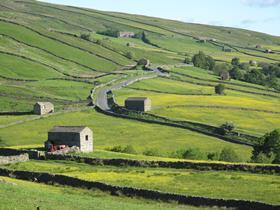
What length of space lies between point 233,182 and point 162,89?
12248cm

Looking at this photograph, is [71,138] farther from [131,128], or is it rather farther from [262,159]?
[131,128]

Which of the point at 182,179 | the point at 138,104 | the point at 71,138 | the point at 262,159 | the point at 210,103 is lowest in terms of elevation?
the point at 210,103

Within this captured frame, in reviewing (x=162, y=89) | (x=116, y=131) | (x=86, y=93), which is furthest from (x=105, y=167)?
(x=162, y=89)

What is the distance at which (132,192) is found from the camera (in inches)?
1924

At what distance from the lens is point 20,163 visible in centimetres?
6519

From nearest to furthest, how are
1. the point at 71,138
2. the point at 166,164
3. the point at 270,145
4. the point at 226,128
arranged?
the point at 166,164, the point at 71,138, the point at 270,145, the point at 226,128

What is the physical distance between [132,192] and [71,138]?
32.4 metres

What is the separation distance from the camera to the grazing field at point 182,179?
47656 millimetres

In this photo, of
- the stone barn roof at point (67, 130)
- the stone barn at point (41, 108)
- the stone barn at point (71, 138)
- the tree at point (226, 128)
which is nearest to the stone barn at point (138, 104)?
the stone barn at point (41, 108)

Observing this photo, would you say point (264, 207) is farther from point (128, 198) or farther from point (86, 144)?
point (86, 144)

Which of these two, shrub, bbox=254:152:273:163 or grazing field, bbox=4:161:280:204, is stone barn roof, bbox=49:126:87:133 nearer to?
grazing field, bbox=4:161:280:204

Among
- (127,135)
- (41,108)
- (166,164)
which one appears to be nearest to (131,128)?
(127,135)

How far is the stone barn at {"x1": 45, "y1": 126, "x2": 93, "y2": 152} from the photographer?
7912 cm

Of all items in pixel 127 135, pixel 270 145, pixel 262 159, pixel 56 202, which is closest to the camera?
pixel 56 202
